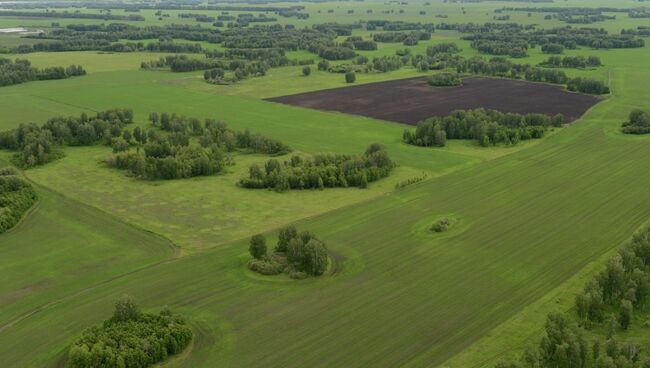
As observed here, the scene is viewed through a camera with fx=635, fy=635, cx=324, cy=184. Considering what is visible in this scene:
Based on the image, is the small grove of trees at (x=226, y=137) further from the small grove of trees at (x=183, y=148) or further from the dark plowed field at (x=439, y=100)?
the dark plowed field at (x=439, y=100)

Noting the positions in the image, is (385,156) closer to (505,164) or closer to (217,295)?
(505,164)

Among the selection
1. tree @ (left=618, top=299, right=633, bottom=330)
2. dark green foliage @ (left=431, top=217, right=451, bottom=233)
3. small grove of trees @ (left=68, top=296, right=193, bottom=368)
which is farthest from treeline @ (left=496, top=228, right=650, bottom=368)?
small grove of trees @ (left=68, top=296, right=193, bottom=368)

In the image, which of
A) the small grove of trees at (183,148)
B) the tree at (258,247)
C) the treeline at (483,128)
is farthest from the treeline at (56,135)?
the treeline at (483,128)

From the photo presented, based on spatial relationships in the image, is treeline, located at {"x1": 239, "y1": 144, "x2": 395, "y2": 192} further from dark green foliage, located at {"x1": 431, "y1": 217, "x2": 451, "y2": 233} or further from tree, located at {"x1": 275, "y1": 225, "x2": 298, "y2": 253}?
tree, located at {"x1": 275, "y1": 225, "x2": 298, "y2": 253}

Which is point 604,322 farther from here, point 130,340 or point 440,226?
point 130,340

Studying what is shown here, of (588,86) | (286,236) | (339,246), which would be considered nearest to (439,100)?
(588,86)

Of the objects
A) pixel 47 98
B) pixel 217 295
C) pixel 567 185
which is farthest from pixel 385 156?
pixel 47 98
